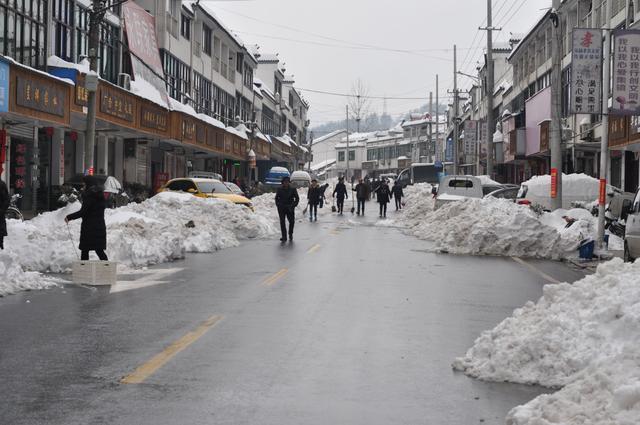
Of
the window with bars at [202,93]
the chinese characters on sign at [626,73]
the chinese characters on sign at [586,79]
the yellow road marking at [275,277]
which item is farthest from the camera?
the window with bars at [202,93]

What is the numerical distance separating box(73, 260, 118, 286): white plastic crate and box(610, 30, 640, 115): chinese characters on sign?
1366 cm

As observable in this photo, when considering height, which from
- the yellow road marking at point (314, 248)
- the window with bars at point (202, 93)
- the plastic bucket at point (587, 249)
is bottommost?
the yellow road marking at point (314, 248)

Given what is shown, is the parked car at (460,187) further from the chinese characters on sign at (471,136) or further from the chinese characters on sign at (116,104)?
the chinese characters on sign at (471,136)

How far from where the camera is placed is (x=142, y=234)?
1792 cm

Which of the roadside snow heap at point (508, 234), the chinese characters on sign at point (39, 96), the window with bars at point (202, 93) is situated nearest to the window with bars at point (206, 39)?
the window with bars at point (202, 93)

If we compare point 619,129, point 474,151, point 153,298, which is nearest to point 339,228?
point 619,129

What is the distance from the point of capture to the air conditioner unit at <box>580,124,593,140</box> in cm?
3791

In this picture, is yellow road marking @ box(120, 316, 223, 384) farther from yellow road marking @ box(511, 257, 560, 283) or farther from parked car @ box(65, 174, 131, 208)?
parked car @ box(65, 174, 131, 208)

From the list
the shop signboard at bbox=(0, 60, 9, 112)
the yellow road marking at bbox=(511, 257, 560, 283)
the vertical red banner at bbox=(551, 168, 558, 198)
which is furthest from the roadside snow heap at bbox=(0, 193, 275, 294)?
the vertical red banner at bbox=(551, 168, 558, 198)

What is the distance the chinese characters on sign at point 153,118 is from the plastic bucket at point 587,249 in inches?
802

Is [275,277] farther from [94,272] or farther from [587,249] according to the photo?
[587,249]

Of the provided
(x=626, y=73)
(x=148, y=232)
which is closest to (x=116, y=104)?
(x=148, y=232)

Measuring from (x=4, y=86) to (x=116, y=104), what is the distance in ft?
30.6

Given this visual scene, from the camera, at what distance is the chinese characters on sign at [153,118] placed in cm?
3453
